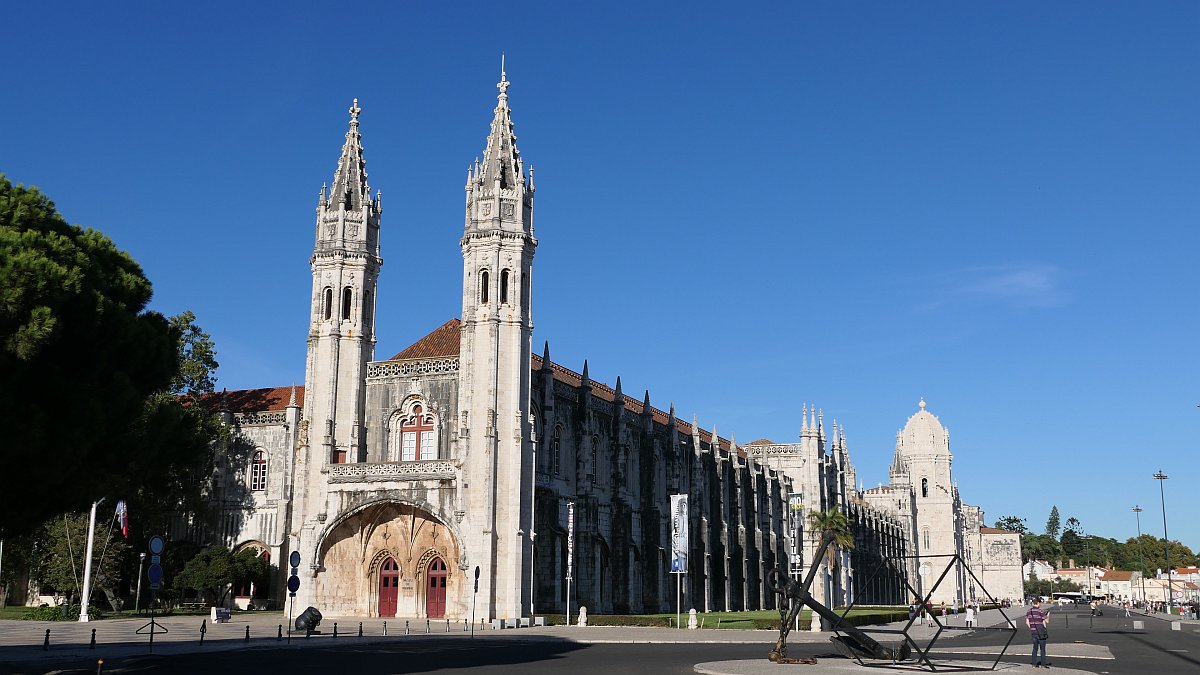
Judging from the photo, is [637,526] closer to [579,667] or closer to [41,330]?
[579,667]

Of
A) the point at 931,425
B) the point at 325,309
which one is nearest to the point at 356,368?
the point at 325,309

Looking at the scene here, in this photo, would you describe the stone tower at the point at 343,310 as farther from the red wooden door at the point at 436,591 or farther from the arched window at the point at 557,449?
the arched window at the point at 557,449

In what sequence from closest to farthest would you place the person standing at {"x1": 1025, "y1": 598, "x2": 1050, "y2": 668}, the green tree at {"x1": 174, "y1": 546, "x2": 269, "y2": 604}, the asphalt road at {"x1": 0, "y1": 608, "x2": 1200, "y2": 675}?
1. the asphalt road at {"x1": 0, "y1": 608, "x2": 1200, "y2": 675}
2. the person standing at {"x1": 1025, "y1": 598, "x2": 1050, "y2": 668}
3. the green tree at {"x1": 174, "y1": 546, "x2": 269, "y2": 604}

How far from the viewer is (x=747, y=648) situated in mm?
35188

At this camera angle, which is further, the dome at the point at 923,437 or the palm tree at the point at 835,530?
the dome at the point at 923,437

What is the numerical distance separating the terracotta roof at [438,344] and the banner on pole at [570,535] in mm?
9398

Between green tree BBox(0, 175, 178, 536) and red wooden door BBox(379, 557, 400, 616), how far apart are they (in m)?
26.8

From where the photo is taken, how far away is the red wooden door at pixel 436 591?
50750 mm

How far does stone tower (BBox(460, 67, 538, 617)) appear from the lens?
48656mm

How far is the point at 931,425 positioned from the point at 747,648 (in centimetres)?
11842

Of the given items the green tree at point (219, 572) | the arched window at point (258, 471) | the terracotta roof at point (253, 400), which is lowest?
the green tree at point (219, 572)

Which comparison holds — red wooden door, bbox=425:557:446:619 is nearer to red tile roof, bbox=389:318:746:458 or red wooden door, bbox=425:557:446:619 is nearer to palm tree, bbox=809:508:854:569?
red tile roof, bbox=389:318:746:458

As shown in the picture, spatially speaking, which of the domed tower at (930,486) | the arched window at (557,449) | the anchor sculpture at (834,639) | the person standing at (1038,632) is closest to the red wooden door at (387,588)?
the arched window at (557,449)

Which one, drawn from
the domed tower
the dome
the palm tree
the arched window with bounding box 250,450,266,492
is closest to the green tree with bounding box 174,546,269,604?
the arched window with bounding box 250,450,266,492
